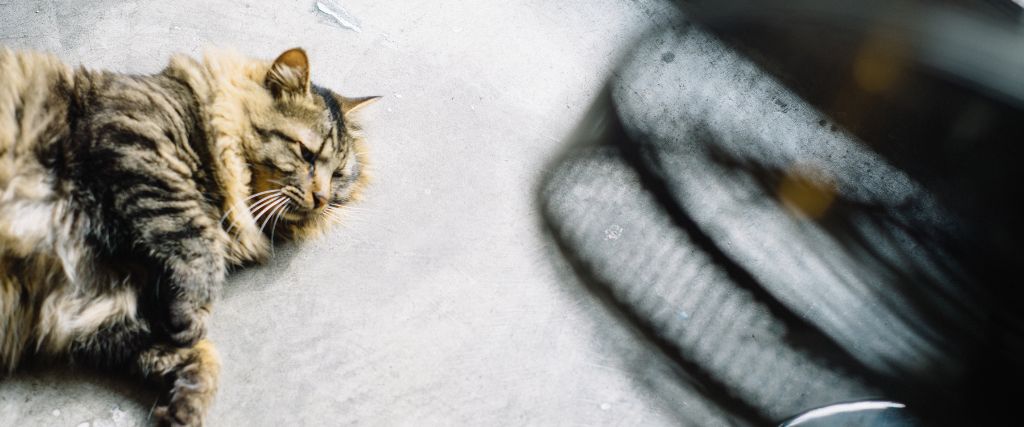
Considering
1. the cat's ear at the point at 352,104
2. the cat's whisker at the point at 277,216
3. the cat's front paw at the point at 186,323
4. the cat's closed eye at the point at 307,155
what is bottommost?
the cat's front paw at the point at 186,323

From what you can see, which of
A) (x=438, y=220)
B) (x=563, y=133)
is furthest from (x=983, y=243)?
(x=438, y=220)

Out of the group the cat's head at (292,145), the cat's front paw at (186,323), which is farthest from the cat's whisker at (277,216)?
the cat's front paw at (186,323)

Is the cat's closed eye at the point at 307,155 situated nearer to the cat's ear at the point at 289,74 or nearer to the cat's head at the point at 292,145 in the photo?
the cat's head at the point at 292,145

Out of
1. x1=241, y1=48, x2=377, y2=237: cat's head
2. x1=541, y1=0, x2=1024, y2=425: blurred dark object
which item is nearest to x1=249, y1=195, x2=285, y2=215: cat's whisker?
x1=241, y1=48, x2=377, y2=237: cat's head

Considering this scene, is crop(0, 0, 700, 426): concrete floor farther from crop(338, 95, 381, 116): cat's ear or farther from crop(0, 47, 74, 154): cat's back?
crop(0, 47, 74, 154): cat's back

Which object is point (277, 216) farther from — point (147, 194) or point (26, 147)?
point (26, 147)

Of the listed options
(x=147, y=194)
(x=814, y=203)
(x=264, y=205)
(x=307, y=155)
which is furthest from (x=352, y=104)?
(x=814, y=203)

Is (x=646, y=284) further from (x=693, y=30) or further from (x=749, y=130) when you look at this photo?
(x=693, y=30)
